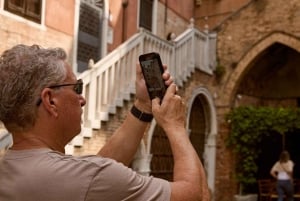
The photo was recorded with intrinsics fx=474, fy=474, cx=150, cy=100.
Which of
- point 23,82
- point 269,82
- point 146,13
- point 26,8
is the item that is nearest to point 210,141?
point 269,82

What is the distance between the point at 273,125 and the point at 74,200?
1186cm

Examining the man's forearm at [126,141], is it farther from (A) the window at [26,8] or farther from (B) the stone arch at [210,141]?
(B) the stone arch at [210,141]

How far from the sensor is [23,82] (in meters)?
1.49

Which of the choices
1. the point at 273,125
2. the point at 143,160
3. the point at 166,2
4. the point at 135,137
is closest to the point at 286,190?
the point at 273,125

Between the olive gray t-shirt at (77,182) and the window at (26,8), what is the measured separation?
24.1ft

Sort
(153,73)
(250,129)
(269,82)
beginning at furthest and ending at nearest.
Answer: (269,82) < (250,129) < (153,73)

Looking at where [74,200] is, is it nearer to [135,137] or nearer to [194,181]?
[194,181]

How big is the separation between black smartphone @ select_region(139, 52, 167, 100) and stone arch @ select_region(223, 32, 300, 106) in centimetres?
1154

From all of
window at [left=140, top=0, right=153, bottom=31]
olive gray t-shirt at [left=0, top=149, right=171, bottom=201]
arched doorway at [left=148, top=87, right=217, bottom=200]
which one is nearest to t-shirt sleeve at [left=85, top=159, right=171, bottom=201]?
olive gray t-shirt at [left=0, top=149, right=171, bottom=201]

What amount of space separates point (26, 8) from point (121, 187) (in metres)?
7.92

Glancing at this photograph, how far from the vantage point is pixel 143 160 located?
10.0 metres

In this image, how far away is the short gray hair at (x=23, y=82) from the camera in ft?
4.89

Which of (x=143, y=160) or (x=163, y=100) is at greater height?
(x=163, y=100)

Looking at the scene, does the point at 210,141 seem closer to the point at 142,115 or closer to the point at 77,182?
the point at 142,115
